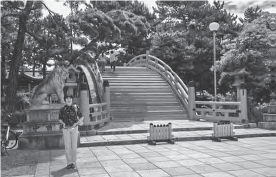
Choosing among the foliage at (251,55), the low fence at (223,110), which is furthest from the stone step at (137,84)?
the foliage at (251,55)

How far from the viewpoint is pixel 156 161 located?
6902 millimetres

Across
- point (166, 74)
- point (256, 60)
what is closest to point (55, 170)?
point (256, 60)

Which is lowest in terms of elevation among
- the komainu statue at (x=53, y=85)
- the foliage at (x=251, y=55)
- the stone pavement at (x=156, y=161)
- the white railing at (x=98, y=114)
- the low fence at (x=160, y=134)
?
the stone pavement at (x=156, y=161)

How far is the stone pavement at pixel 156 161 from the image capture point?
5926mm

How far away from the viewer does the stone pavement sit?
5926 millimetres

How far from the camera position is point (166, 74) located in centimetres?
2041

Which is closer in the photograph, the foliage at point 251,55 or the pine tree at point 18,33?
the pine tree at point 18,33

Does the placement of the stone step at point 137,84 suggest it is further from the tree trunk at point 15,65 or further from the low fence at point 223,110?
the tree trunk at point 15,65

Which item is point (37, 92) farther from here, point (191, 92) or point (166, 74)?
point (166, 74)

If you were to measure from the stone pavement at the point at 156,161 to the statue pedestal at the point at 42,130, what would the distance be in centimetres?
39

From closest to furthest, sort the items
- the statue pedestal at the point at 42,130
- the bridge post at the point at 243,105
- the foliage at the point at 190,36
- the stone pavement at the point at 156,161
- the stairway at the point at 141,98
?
the stone pavement at the point at 156,161
the statue pedestal at the point at 42,130
the bridge post at the point at 243,105
the stairway at the point at 141,98
the foliage at the point at 190,36

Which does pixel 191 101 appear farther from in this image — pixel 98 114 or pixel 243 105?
pixel 98 114

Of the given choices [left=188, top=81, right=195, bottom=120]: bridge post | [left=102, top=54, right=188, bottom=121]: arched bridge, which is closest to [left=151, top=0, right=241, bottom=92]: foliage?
[left=102, top=54, right=188, bottom=121]: arched bridge

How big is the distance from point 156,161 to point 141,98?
10.3 meters
